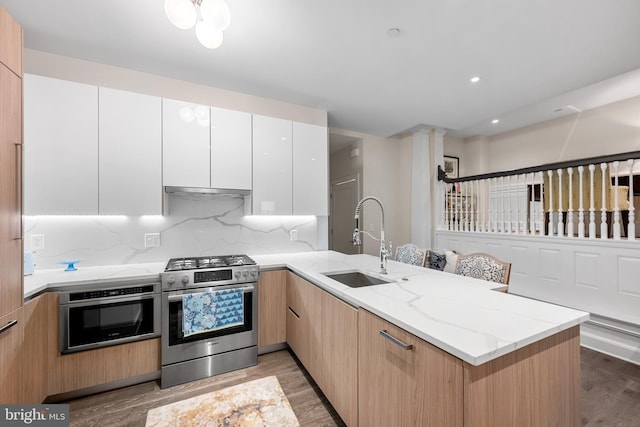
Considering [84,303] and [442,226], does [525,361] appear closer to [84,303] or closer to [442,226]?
[84,303]

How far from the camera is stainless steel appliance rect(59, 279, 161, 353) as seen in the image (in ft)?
5.97

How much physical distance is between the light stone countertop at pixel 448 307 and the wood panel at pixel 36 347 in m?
0.10

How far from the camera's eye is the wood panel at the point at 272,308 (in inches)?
96.0

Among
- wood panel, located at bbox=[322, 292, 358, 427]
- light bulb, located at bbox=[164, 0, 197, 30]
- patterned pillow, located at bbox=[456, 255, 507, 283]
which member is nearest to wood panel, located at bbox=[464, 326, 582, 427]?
wood panel, located at bbox=[322, 292, 358, 427]

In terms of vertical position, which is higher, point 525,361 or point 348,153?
point 348,153

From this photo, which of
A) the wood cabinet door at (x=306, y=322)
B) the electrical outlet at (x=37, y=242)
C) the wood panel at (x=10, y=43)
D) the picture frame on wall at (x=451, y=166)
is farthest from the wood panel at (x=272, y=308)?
the picture frame on wall at (x=451, y=166)

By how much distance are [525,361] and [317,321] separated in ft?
3.99

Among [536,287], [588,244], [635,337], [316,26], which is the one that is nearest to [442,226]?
[536,287]

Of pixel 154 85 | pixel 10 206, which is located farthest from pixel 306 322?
pixel 154 85

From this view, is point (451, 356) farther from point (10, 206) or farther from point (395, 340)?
point (10, 206)

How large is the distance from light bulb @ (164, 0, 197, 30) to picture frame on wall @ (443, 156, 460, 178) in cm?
482

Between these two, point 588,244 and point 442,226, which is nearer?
point 588,244

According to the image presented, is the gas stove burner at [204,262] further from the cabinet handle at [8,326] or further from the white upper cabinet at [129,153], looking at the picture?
the cabinet handle at [8,326]

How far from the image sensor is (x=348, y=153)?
16.4 feet
